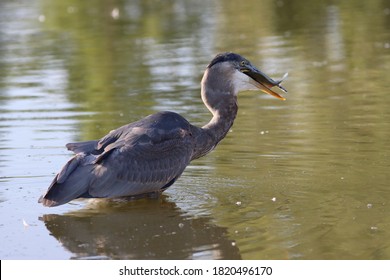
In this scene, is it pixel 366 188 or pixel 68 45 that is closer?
pixel 366 188

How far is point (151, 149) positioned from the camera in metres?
9.56

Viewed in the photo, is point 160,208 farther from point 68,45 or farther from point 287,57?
point 68,45

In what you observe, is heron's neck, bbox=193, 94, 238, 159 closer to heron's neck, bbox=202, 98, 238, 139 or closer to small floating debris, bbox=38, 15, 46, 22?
heron's neck, bbox=202, 98, 238, 139

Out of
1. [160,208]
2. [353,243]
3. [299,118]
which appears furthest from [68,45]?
[353,243]

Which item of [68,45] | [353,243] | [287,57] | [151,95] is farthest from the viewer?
[68,45]

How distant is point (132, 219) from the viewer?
920cm

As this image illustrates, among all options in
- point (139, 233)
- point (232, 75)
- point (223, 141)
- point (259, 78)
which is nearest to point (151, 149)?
point (139, 233)

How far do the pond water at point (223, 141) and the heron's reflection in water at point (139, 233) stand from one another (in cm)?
2

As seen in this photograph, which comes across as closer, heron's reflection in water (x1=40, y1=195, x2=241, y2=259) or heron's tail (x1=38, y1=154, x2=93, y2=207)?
heron's reflection in water (x1=40, y1=195, x2=241, y2=259)

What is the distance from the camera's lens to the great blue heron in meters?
9.18

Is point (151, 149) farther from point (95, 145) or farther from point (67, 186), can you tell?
point (67, 186)

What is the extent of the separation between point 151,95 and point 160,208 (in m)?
6.22

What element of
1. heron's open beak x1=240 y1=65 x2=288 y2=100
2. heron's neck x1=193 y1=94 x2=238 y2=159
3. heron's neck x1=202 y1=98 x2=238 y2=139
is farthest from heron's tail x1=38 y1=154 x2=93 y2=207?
heron's open beak x1=240 y1=65 x2=288 y2=100

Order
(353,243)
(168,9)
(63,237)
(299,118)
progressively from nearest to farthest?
(353,243) → (63,237) → (299,118) → (168,9)
